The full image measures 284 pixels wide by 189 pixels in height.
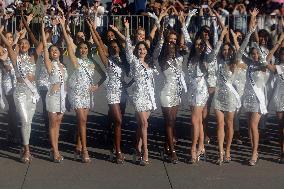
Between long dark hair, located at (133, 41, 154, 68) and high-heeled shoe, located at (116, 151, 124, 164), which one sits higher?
long dark hair, located at (133, 41, 154, 68)

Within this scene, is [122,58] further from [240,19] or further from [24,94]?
[240,19]

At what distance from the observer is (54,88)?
970 cm

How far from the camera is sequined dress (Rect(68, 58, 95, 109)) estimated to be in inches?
Result: 381

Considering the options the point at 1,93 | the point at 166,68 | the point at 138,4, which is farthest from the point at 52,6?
the point at 166,68

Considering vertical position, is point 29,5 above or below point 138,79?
above

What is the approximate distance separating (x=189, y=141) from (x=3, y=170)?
3.16m

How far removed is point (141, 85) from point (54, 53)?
127cm

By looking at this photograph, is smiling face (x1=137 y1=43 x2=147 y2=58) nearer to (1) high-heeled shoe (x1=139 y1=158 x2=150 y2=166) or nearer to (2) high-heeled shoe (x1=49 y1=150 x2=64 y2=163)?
(1) high-heeled shoe (x1=139 y1=158 x2=150 y2=166)

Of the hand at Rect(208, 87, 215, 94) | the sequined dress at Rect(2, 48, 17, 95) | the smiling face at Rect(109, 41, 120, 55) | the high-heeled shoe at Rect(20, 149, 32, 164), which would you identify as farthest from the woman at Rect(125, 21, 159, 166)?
the sequined dress at Rect(2, 48, 17, 95)

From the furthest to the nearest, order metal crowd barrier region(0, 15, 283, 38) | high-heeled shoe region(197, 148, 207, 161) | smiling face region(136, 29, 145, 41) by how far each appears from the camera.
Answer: metal crowd barrier region(0, 15, 283, 38)
smiling face region(136, 29, 145, 41)
high-heeled shoe region(197, 148, 207, 161)

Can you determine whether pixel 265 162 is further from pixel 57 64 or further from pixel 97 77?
pixel 97 77

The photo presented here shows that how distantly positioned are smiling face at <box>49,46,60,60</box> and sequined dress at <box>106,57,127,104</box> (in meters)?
0.73

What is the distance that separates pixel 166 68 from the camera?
9.64 m

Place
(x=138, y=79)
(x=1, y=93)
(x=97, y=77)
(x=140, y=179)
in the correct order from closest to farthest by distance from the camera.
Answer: (x=140, y=179)
(x=138, y=79)
(x=1, y=93)
(x=97, y=77)
